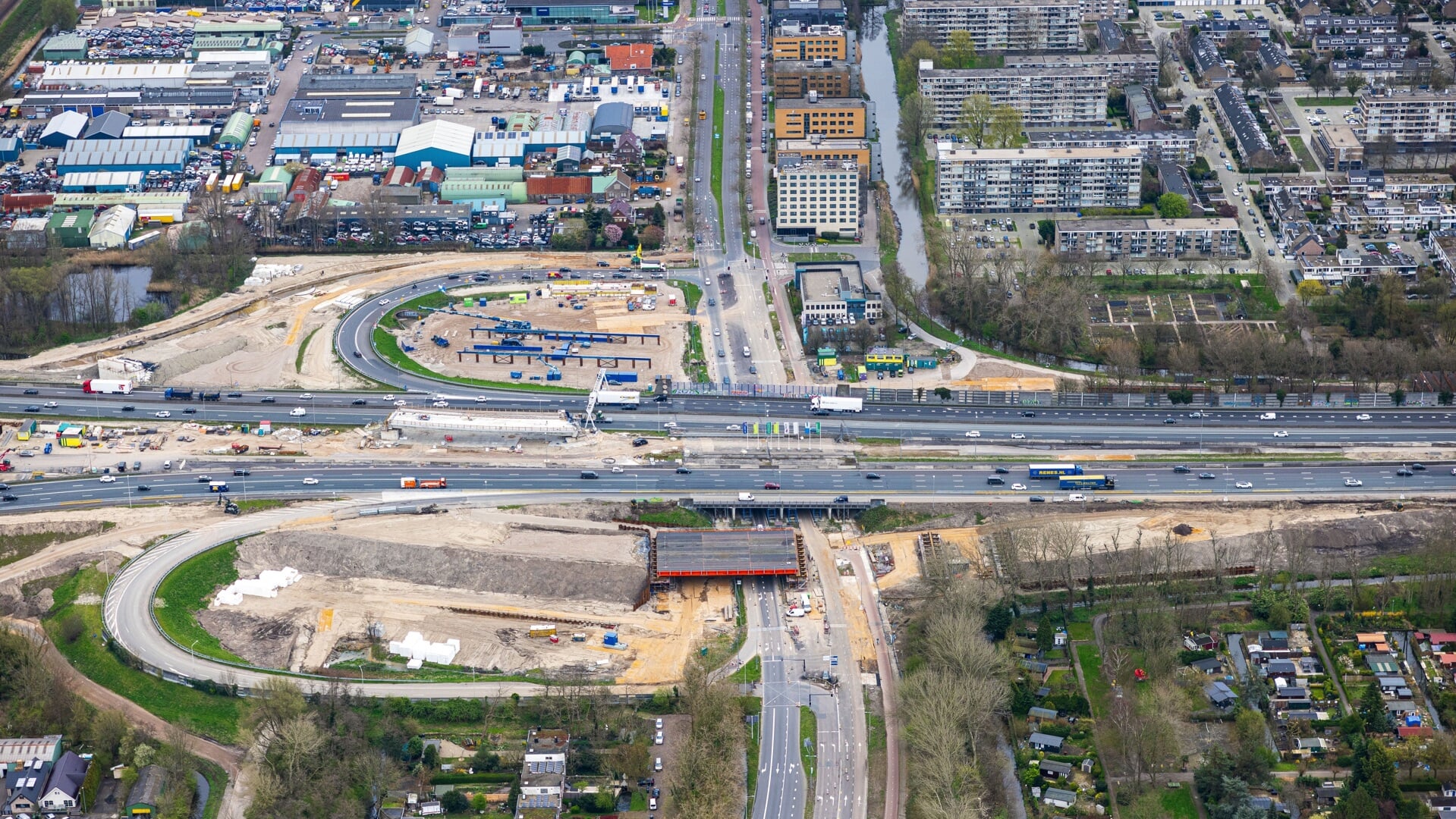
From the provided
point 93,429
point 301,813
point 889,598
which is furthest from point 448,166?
point 301,813

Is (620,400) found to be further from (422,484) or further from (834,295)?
(834,295)

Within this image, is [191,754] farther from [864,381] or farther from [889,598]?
[864,381]

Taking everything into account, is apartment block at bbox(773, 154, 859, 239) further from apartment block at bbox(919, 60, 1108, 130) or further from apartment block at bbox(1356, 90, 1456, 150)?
apartment block at bbox(1356, 90, 1456, 150)

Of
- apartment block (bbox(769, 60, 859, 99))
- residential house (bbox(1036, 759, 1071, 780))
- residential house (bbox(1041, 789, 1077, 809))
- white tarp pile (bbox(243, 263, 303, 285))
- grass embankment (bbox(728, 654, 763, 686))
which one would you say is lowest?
residential house (bbox(1041, 789, 1077, 809))

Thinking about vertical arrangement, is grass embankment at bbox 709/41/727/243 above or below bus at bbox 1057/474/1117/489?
above

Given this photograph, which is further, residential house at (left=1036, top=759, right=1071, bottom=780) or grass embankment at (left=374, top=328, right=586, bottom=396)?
grass embankment at (left=374, top=328, right=586, bottom=396)

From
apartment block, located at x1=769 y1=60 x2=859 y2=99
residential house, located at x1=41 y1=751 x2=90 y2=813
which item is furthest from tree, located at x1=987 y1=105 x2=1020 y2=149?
residential house, located at x1=41 y1=751 x2=90 y2=813

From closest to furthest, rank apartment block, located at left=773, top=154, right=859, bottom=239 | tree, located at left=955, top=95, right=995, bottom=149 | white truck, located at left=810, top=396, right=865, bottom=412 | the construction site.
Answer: white truck, located at left=810, top=396, right=865, bottom=412
the construction site
apartment block, located at left=773, top=154, right=859, bottom=239
tree, located at left=955, top=95, right=995, bottom=149

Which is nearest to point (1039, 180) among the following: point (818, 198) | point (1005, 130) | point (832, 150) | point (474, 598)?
point (1005, 130)
